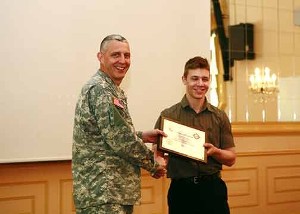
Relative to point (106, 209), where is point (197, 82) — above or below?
above

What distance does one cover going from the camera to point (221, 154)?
7.85ft

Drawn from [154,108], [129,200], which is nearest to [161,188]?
[154,108]

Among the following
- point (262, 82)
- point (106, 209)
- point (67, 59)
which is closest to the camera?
point (106, 209)

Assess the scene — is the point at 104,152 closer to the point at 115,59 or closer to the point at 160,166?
the point at 160,166

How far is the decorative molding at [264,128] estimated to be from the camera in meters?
4.31

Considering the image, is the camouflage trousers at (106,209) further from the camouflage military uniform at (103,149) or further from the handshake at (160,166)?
the handshake at (160,166)

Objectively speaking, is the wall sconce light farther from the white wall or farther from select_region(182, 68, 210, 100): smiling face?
select_region(182, 68, 210, 100): smiling face

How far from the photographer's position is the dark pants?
2359mm

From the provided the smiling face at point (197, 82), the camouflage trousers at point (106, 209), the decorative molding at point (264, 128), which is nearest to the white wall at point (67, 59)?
the decorative molding at point (264, 128)

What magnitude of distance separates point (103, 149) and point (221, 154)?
695mm

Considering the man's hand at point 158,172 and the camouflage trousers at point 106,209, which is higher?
the man's hand at point 158,172

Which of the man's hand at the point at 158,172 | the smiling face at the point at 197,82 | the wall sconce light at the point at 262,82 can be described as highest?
the wall sconce light at the point at 262,82

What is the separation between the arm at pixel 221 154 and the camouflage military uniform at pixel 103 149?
421 mm

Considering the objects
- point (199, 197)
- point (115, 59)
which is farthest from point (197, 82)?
point (199, 197)
